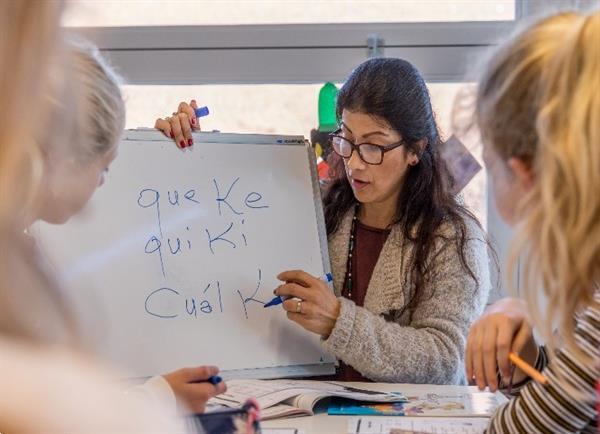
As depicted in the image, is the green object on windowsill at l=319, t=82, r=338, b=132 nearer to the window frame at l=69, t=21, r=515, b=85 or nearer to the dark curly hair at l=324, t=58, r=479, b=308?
the window frame at l=69, t=21, r=515, b=85

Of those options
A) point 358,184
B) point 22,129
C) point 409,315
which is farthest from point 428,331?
point 22,129

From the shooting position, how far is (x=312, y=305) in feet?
5.74

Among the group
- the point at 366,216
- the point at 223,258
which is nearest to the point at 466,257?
the point at 366,216

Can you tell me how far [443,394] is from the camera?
1656 mm

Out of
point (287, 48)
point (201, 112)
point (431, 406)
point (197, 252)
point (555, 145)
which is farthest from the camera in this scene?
point (287, 48)

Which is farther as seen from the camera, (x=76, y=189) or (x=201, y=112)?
(x=201, y=112)

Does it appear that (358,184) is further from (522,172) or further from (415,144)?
(522,172)

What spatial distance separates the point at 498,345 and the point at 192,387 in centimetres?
50

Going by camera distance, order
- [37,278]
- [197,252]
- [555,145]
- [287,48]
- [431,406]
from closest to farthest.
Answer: [37,278] < [555,145] < [431,406] < [197,252] < [287,48]

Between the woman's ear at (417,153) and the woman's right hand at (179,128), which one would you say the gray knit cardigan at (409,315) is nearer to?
the woman's ear at (417,153)

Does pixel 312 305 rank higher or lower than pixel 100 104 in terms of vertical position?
lower

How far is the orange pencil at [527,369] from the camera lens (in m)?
1.12

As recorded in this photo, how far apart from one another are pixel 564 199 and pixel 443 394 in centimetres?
79

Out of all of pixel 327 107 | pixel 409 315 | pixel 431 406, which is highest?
pixel 327 107
